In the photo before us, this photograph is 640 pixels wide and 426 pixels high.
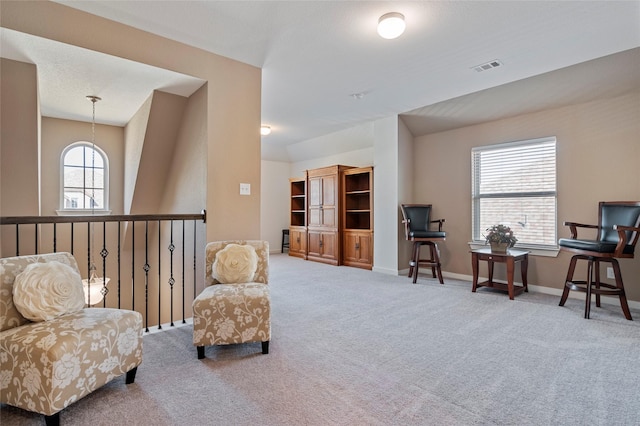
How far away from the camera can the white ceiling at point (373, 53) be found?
239cm

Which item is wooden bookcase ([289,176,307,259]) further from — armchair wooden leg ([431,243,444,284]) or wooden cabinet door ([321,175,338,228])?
armchair wooden leg ([431,243,444,284])

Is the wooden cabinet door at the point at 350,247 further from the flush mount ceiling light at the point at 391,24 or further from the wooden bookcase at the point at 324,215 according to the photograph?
the flush mount ceiling light at the point at 391,24

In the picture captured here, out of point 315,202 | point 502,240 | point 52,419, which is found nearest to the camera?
point 52,419

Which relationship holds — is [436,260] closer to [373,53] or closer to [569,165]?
[569,165]

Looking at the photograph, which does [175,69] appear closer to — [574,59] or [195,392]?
[195,392]

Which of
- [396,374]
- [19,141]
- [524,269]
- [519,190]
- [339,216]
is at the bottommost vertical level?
[396,374]

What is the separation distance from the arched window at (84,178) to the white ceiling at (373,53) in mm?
644

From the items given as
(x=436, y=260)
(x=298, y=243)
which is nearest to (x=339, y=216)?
(x=298, y=243)

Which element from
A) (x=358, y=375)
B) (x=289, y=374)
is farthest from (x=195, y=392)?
(x=358, y=375)

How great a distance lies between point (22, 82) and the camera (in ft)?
9.23

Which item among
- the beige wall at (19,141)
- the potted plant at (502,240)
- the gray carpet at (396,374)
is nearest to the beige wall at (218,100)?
the beige wall at (19,141)

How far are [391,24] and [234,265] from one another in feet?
7.43

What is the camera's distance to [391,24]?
2.45 meters

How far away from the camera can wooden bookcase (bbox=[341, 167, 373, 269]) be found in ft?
18.6
